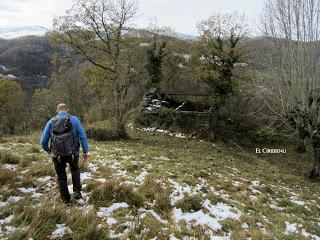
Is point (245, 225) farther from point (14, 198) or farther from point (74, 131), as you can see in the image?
point (14, 198)

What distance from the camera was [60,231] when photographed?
4.56 metres

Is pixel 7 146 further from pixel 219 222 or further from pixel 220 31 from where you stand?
pixel 220 31

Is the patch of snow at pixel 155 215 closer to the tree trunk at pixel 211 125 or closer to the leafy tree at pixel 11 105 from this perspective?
the tree trunk at pixel 211 125

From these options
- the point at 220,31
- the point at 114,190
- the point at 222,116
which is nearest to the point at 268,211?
the point at 114,190

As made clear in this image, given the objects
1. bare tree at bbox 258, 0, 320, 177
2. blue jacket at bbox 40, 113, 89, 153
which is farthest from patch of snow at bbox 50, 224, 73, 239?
bare tree at bbox 258, 0, 320, 177

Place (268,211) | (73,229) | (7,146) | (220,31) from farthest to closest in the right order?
(220,31) < (7,146) < (268,211) < (73,229)

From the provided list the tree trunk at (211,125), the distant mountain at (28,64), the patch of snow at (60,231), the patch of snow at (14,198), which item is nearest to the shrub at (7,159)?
the patch of snow at (14,198)

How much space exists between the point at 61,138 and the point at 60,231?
5.99 feet

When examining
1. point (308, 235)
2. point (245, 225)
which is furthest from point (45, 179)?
point (308, 235)

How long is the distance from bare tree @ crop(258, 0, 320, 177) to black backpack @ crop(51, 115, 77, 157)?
1035cm

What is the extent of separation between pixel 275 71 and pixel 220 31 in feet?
30.1

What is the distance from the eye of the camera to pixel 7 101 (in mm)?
→ 47000

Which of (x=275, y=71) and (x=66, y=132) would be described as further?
(x=275, y=71)

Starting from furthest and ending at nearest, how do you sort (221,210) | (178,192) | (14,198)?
(178,192), (221,210), (14,198)
